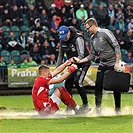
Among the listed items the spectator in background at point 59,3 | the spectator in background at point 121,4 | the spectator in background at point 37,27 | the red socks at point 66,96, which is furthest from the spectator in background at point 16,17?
the red socks at point 66,96

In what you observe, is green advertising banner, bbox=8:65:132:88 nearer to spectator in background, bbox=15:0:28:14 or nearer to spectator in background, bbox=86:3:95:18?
spectator in background, bbox=15:0:28:14

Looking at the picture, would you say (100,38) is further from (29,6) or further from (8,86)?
(29,6)

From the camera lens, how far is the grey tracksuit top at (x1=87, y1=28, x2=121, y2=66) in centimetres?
1320

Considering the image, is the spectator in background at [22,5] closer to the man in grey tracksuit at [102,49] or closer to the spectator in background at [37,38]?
the spectator in background at [37,38]

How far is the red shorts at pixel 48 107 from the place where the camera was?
1259 centimetres

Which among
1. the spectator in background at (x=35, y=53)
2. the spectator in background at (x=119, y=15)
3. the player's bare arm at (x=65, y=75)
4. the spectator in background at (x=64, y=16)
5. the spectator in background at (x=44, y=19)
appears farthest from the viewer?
the spectator in background at (x=119, y=15)

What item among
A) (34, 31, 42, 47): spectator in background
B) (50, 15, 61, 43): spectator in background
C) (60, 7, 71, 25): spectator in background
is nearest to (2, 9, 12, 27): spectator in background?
(34, 31, 42, 47): spectator in background

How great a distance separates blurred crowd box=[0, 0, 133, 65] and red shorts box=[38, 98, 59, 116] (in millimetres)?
10556

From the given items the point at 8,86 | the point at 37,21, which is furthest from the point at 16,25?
the point at 8,86

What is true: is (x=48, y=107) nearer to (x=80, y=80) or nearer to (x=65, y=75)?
(x=65, y=75)

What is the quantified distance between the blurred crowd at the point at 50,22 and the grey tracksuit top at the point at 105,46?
391 inches

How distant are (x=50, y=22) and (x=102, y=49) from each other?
13.4 meters

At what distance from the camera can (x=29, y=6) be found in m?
26.9

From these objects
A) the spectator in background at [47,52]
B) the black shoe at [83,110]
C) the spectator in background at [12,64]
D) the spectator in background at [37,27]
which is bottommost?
the spectator in background at [12,64]
